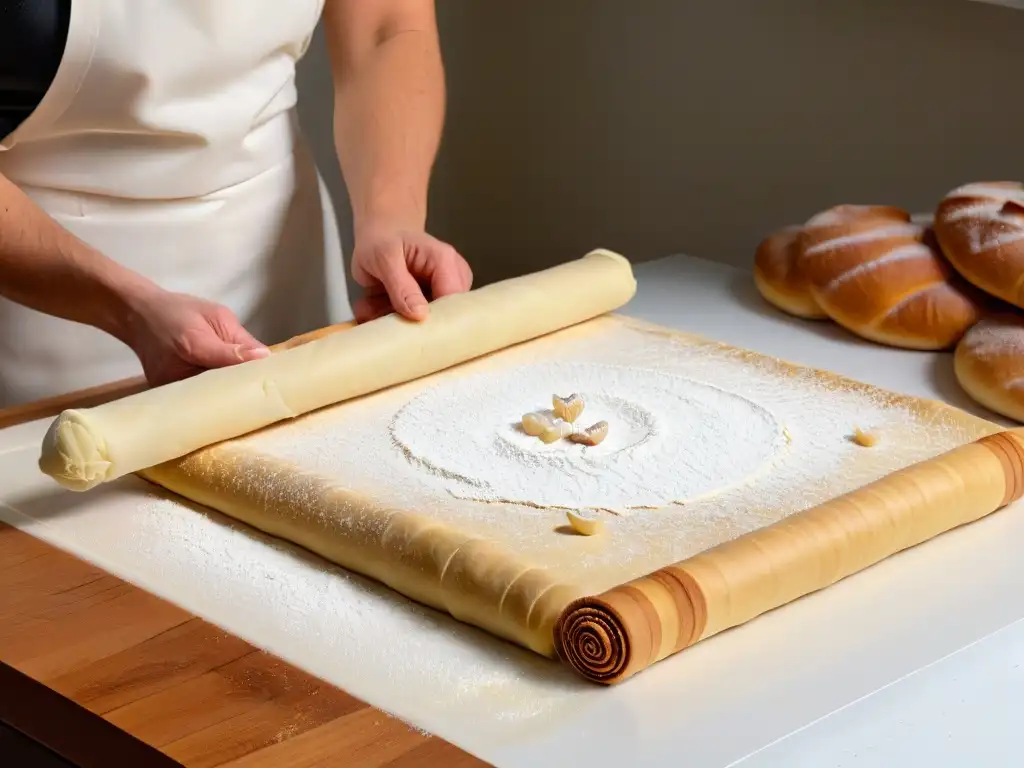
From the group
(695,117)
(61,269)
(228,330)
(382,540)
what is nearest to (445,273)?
(228,330)

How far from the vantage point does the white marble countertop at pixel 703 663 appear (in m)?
0.73

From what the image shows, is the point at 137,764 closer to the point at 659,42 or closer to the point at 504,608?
the point at 504,608

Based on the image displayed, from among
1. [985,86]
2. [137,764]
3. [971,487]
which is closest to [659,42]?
[985,86]

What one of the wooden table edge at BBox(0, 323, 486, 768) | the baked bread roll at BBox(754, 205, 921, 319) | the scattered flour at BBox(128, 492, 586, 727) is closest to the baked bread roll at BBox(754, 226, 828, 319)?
the baked bread roll at BBox(754, 205, 921, 319)

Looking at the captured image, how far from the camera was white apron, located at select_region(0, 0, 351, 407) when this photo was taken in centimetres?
131

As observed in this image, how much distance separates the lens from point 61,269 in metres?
1.21

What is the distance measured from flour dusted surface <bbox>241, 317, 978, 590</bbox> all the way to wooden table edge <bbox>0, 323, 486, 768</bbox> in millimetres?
157

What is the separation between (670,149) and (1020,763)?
1743 millimetres

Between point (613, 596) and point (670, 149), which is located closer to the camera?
point (613, 596)

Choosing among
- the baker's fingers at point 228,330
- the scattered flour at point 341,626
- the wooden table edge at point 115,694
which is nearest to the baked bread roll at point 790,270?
the baker's fingers at point 228,330

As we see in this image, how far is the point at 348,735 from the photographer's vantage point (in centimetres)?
73

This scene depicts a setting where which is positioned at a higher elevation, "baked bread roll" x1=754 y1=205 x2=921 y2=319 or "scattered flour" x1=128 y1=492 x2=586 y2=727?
"baked bread roll" x1=754 y1=205 x2=921 y2=319

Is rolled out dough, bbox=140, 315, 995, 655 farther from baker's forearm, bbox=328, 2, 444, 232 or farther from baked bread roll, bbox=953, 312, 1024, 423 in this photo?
baker's forearm, bbox=328, 2, 444, 232

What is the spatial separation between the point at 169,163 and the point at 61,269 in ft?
0.72
